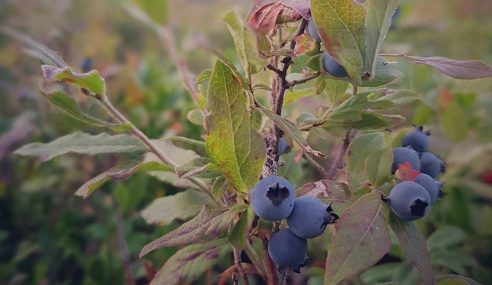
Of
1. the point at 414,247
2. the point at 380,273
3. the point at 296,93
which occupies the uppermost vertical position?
the point at 296,93

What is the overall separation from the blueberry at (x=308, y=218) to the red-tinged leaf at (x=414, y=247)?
0.33ft

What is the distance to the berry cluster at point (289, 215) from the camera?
64 cm

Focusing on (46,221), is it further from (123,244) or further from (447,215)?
(447,215)

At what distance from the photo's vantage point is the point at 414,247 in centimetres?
69

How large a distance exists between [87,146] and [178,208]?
181mm

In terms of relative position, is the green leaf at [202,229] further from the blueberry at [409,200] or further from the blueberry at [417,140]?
the blueberry at [417,140]

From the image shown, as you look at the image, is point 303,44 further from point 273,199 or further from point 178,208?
point 178,208

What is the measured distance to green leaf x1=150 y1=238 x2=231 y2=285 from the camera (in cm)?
79

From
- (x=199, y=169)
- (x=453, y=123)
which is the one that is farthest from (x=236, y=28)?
(x=453, y=123)

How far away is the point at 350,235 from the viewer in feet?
2.09

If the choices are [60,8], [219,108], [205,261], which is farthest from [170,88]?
[219,108]

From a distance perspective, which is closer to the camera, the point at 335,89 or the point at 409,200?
the point at 409,200

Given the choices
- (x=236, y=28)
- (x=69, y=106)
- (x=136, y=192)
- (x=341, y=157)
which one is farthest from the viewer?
(x=136, y=192)

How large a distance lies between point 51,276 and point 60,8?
1.47 m
